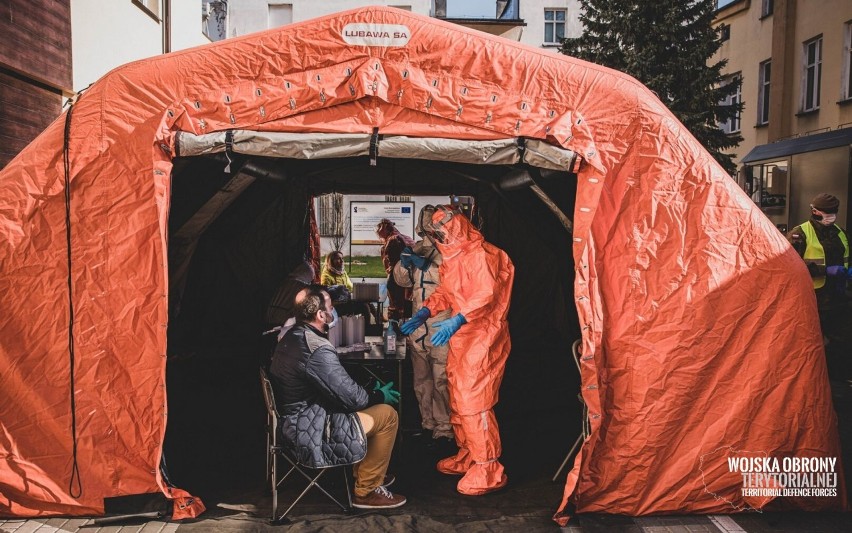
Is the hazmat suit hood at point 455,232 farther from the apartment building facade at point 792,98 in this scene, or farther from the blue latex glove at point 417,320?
the apartment building facade at point 792,98

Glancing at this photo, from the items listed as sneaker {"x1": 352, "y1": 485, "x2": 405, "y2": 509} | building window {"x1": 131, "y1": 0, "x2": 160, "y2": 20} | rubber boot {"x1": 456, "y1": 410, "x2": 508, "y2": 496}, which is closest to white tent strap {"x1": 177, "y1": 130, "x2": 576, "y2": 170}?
rubber boot {"x1": 456, "y1": 410, "x2": 508, "y2": 496}

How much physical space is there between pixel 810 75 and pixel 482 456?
16956 mm

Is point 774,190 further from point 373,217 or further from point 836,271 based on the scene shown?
point 373,217

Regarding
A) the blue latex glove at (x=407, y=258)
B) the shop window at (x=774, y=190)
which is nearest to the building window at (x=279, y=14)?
the shop window at (x=774, y=190)

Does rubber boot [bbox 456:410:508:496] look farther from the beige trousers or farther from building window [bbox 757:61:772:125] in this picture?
building window [bbox 757:61:772:125]

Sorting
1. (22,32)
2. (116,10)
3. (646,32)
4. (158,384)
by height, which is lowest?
(158,384)

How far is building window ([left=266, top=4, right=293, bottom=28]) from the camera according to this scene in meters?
25.0

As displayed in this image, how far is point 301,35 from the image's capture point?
437cm

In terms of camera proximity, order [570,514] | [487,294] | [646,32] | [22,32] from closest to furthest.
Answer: [570,514], [487,294], [22,32], [646,32]

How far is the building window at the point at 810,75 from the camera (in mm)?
16656

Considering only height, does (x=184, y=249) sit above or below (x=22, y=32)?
below

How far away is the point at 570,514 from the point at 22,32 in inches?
286

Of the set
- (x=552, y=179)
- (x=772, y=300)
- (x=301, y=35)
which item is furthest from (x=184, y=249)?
(x=772, y=300)

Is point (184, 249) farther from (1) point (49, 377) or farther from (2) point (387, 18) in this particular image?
(2) point (387, 18)
